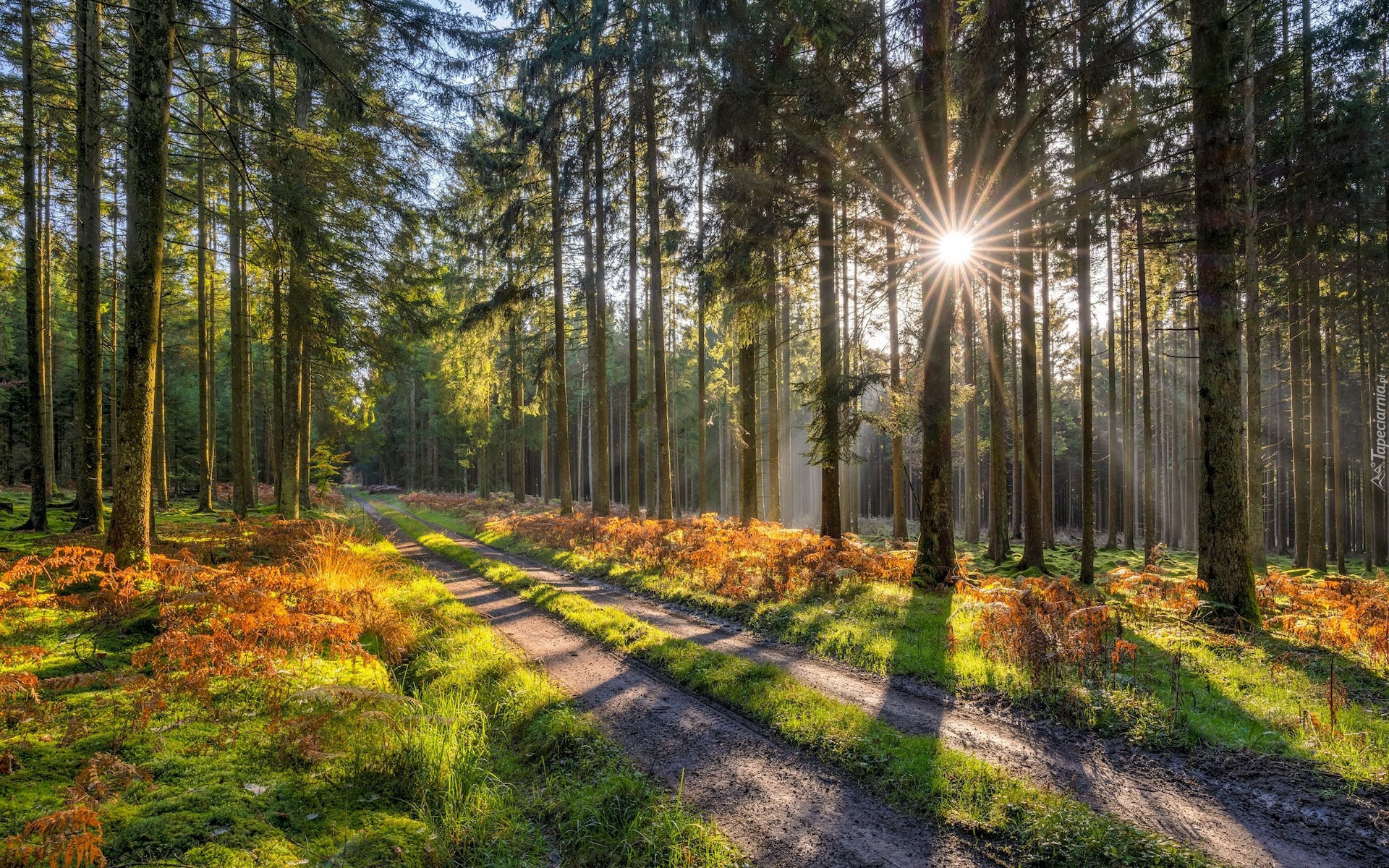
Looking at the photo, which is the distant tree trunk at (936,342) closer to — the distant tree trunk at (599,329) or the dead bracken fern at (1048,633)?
the dead bracken fern at (1048,633)

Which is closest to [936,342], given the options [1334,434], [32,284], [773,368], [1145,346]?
[773,368]

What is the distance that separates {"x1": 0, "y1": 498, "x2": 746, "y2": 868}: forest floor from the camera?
2.95 meters

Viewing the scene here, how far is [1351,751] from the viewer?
4.21 metres

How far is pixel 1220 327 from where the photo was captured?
783 centimetres

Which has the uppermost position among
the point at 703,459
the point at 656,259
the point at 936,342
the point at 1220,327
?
the point at 656,259

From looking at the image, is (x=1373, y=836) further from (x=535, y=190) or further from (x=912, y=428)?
(x=535, y=190)

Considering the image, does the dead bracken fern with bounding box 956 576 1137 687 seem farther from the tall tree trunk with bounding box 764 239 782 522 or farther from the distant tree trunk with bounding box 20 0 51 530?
the distant tree trunk with bounding box 20 0 51 530

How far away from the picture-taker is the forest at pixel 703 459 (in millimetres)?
3691

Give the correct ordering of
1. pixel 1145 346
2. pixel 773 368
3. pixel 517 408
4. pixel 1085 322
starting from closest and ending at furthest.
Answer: pixel 1085 322 → pixel 1145 346 → pixel 773 368 → pixel 517 408

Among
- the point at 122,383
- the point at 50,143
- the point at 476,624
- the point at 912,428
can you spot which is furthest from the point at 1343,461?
the point at 50,143

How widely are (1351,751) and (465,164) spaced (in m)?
13.5

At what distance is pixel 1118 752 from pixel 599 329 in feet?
55.7

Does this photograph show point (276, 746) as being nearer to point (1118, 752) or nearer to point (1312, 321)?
point (1118, 752)

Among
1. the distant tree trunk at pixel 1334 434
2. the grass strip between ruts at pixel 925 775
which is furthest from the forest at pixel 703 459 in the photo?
the distant tree trunk at pixel 1334 434
